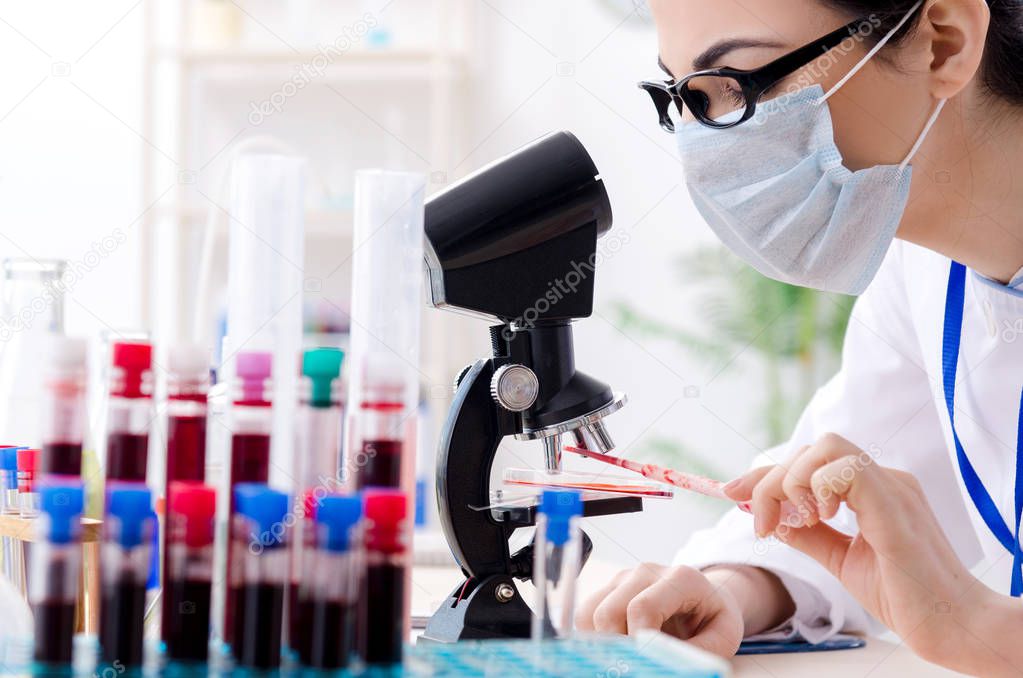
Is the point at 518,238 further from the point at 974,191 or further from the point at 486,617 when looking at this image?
the point at 974,191

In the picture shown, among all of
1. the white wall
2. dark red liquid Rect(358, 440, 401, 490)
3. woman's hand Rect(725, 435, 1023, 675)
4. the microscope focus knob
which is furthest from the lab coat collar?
the white wall

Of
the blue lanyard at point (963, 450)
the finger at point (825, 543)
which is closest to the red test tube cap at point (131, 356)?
the finger at point (825, 543)

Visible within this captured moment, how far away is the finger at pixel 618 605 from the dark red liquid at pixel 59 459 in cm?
53

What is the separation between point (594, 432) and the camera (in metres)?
0.93

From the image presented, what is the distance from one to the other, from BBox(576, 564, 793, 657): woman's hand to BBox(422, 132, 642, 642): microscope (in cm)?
9

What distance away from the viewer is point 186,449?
63cm

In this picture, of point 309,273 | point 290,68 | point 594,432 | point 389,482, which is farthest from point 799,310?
point 389,482

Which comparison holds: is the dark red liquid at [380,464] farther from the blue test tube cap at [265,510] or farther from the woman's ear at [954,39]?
Answer: the woman's ear at [954,39]

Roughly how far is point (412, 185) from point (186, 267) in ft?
8.23

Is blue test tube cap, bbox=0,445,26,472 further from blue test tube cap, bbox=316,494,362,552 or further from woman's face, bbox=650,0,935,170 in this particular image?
woman's face, bbox=650,0,935,170

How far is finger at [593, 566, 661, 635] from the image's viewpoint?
958 mm

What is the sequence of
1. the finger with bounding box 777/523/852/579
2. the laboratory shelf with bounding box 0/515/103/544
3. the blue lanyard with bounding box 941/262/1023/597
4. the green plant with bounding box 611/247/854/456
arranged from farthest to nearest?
the green plant with bounding box 611/247/854/456, the blue lanyard with bounding box 941/262/1023/597, the finger with bounding box 777/523/852/579, the laboratory shelf with bounding box 0/515/103/544

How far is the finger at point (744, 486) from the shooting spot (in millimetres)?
986

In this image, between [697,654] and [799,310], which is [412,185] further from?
[799,310]
